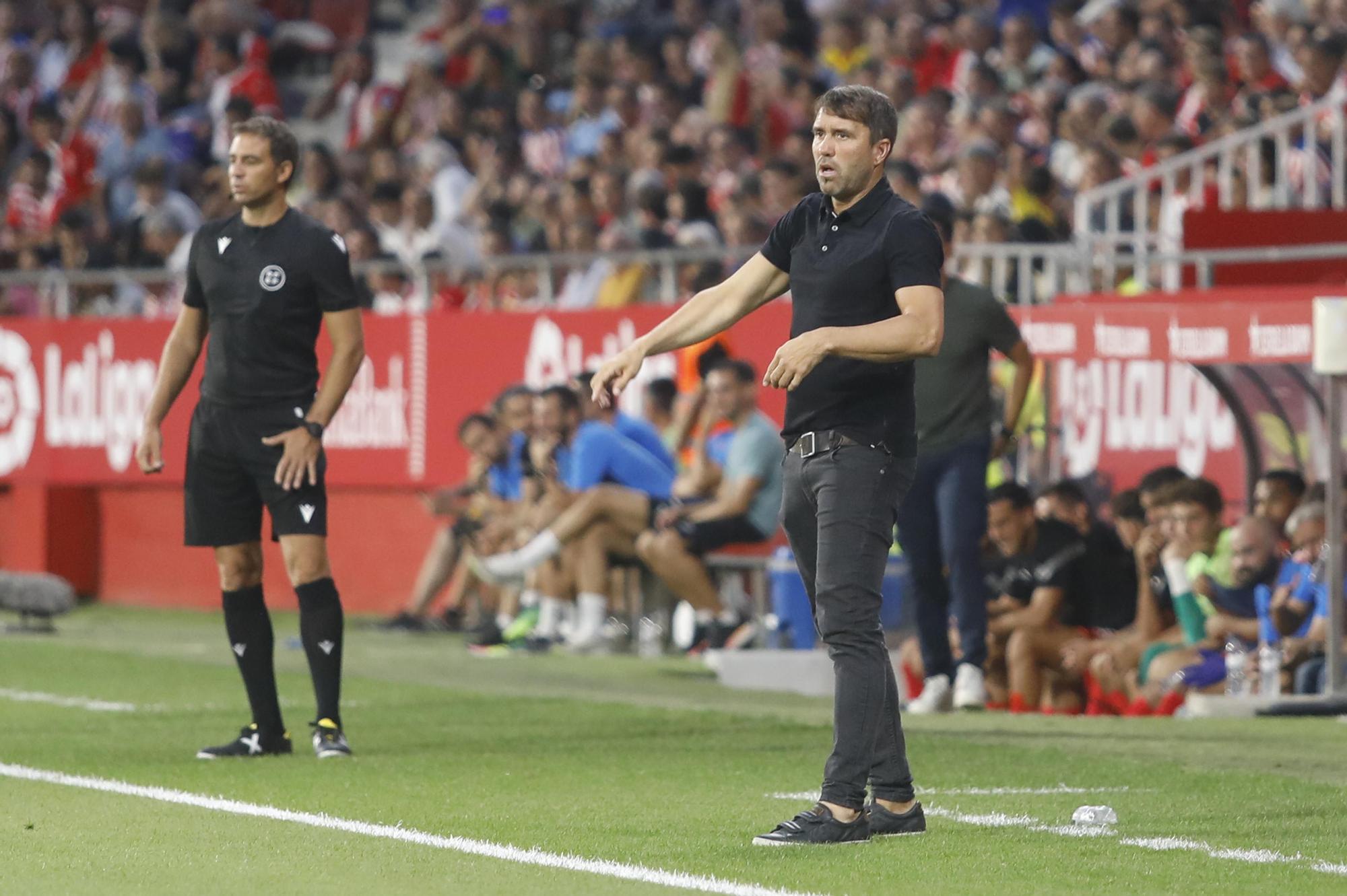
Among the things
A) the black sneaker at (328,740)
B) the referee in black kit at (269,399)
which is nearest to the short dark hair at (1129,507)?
the referee in black kit at (269,399)

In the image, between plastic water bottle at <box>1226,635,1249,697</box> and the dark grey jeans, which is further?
plastic water bottle at <box>1226,635,1249,697</box>

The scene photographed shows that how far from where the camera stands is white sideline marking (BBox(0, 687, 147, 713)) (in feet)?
37.7

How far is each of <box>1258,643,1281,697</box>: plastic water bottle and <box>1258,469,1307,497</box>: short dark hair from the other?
1.00 m

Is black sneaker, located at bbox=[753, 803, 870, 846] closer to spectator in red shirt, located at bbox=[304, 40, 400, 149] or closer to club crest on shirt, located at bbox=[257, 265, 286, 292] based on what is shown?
club crest on shirt, located at bbox=[257, 265, 286, 292]

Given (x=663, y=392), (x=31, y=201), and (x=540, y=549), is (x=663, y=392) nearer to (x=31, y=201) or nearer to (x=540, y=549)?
(x=540, y=549)

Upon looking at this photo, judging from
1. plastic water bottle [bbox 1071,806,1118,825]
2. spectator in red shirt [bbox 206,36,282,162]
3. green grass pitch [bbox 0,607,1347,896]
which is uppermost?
spectator in red shirt [bbox 206,36,282,162]

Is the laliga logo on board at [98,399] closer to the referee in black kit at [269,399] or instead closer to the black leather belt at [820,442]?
the referee in black kit at [269,399]

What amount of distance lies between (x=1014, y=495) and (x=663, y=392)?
4.82 meters

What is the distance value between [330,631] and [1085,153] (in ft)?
26.7

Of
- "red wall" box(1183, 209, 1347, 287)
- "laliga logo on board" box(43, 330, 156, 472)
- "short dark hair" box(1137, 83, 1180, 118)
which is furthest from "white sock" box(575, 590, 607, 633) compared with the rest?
"laliga logo on board" box(43, 330, 156, 472)

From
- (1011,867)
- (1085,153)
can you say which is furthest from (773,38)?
(1011,867)

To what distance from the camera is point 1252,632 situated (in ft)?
38.2

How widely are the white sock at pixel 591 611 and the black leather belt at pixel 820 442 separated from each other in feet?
28.4

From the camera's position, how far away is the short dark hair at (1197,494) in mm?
12078
